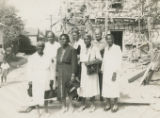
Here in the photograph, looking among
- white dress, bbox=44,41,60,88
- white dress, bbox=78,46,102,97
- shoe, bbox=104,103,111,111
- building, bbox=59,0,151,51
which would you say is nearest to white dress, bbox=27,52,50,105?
Answer: white dress, bbox=44,41,60,88

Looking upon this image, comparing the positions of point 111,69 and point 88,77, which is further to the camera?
point 88,77

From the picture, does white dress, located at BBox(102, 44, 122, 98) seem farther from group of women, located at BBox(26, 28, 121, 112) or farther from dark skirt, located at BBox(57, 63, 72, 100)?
dark skirt, located at BBox(57, 63, 72, 100)

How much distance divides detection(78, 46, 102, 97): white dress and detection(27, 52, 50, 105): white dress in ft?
2.16

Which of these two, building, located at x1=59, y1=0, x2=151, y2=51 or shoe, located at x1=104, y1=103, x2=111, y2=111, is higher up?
building, located at x1=59, y1=0, x2=151, y2=51

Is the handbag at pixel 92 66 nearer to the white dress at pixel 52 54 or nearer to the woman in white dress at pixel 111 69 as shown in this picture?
the woman in white dress at pixel 111 69

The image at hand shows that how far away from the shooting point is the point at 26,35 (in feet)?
51.8

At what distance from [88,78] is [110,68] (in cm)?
44

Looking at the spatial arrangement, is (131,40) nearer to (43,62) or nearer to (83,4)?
(83,4)

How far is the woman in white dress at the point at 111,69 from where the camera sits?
19.7 ft

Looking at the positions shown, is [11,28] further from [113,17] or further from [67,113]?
[67,113]

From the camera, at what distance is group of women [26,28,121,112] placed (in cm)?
596

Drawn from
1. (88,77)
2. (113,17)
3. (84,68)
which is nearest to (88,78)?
(88,77)

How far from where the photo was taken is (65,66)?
5973 millimetres

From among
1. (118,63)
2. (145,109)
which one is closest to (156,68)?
(145,109)
